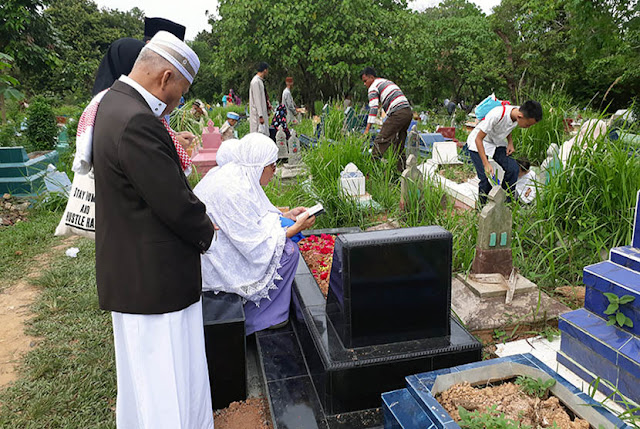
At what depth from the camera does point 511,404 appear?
5.70 ft

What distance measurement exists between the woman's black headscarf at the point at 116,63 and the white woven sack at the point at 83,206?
76 centimetres

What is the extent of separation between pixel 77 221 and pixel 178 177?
0.60 metres

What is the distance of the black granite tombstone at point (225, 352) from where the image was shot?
2457 millimetres

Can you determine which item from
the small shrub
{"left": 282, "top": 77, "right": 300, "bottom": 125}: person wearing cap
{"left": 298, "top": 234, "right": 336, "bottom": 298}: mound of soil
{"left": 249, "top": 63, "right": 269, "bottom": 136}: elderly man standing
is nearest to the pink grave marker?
{"left": 249, "top": 63, "right": 269, "bottom": 136}: elderly man standing

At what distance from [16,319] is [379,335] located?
2899 mm

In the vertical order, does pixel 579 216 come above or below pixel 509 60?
below

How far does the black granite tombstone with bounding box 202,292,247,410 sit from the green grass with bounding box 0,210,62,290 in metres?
2.75

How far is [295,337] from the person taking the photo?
301 centimetres

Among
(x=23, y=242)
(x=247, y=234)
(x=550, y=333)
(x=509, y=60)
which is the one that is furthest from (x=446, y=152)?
(x=509, y=60)

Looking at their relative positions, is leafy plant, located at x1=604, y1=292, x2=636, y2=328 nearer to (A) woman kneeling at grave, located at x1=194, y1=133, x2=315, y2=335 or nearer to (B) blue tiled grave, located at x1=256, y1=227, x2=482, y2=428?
(B) blue tiled grave, located at x1=256, y1=227, x2=482, y2=428

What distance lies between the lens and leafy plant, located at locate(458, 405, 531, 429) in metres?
1.53

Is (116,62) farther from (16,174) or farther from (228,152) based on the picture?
(16,174)

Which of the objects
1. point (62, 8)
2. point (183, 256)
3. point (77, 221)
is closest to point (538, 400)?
point (183, 256)

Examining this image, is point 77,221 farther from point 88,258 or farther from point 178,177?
point 88,258
